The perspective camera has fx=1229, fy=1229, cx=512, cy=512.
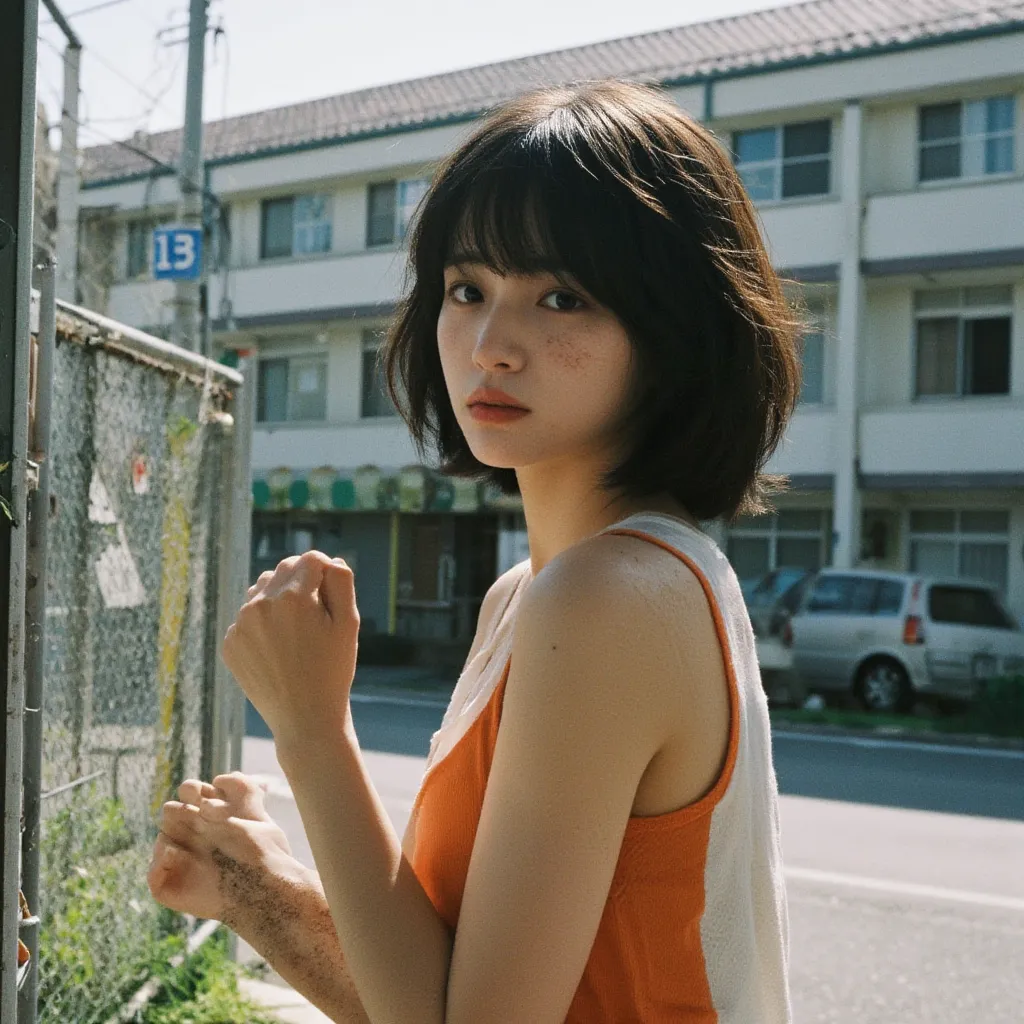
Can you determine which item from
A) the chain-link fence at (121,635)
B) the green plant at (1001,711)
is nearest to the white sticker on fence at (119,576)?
the chain-link fence at (121,635)

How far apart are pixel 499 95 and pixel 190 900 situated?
21552mm

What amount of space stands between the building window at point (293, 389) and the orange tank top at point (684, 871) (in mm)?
21289

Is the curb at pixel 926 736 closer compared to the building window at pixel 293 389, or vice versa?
the curb at pixel 926 736

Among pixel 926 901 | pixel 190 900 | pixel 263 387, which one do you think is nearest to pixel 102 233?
pixel 263 387

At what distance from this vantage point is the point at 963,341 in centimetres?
1697

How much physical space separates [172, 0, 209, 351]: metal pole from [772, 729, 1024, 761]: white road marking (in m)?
6.86

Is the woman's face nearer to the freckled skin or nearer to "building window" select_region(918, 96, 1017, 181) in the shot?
the freckled skin

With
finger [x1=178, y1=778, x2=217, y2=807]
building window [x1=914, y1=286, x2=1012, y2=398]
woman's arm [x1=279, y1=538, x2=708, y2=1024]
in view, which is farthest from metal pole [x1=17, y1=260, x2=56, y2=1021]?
building window [x1=914, y1=286, x2=1012, y2=398]

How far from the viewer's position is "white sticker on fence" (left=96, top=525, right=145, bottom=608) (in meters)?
2.98

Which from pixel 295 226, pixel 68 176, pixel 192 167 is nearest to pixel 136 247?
pixel 295 226

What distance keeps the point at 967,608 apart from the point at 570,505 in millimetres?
13822

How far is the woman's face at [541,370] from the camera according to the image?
1171mm

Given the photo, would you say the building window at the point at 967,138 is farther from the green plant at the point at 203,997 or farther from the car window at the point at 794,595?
the green plant at the point at 203,997

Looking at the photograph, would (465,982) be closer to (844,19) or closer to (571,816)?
(571,816)
